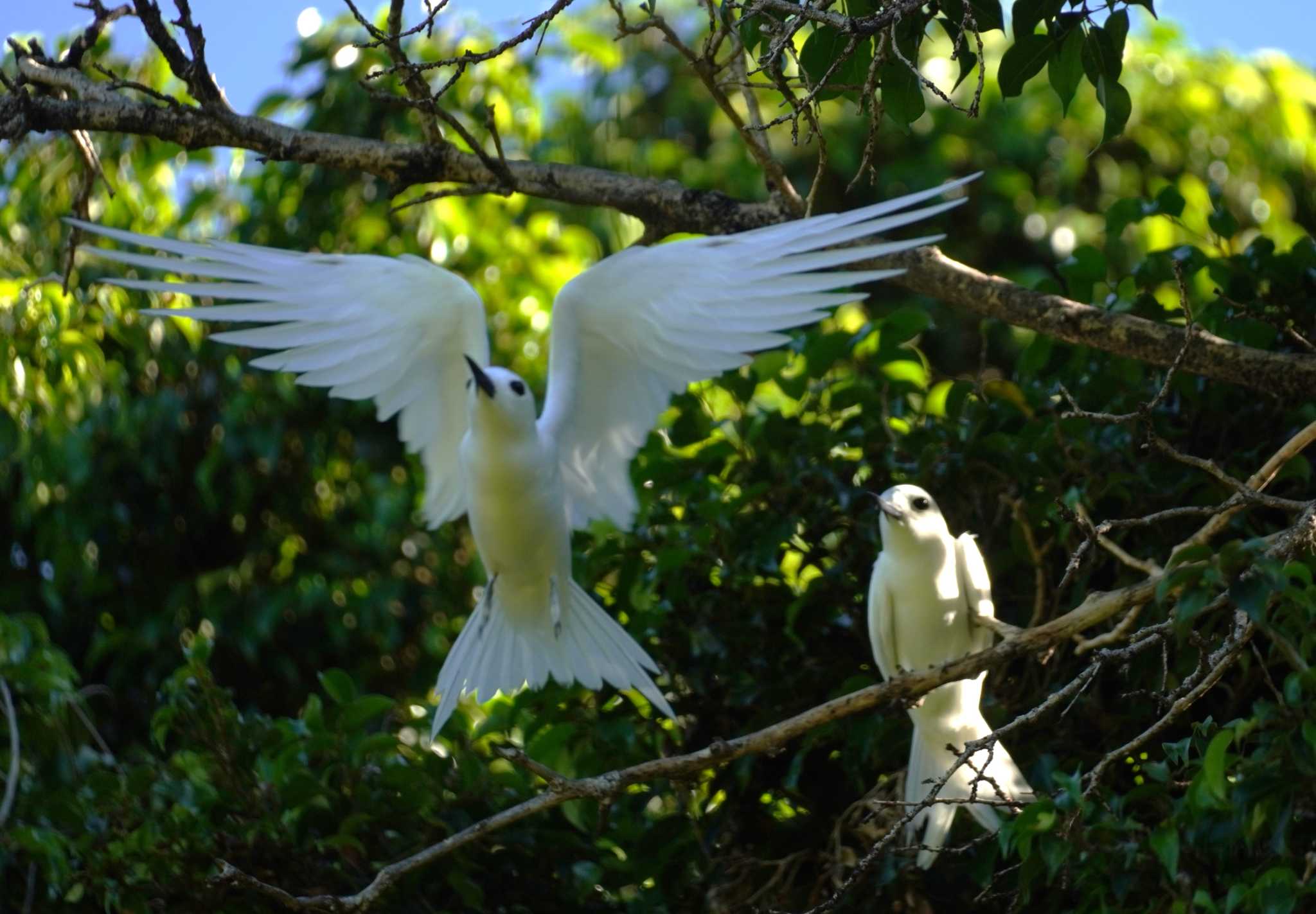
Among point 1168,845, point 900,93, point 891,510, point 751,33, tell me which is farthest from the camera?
point 891,510

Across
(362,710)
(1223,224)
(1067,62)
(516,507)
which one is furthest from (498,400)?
(1223,224)

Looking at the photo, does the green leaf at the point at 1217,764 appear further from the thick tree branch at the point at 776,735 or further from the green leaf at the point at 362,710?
the green leaf at the point at 362,710

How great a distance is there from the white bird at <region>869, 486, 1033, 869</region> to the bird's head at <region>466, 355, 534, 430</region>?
0.85 m

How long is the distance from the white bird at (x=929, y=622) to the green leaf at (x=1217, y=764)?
1.07 m

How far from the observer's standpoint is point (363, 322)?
381cm

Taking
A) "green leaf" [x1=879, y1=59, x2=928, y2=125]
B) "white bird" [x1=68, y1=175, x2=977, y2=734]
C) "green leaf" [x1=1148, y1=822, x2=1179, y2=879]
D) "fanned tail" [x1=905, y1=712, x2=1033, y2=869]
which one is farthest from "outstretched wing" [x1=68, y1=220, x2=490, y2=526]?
"green leaf" [x1=1148, y1=822, x2=1179, y2=879]

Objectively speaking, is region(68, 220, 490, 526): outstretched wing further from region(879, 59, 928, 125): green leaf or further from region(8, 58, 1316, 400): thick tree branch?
region(879, 59, 928, 125): green leaf

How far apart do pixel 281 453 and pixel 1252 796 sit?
456cm

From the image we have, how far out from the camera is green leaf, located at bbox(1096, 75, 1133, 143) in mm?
3016

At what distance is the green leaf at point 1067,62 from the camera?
304 centimetres

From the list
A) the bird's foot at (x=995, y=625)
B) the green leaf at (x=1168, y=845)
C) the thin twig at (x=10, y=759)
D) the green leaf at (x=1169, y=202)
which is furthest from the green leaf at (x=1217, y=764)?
the thin twig at (x=10, y=759)

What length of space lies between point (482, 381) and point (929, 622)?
119cm

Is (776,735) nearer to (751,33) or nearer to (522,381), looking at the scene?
(522,381)

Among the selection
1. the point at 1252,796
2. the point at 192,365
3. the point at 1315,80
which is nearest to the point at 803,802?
the point at 1252,796
